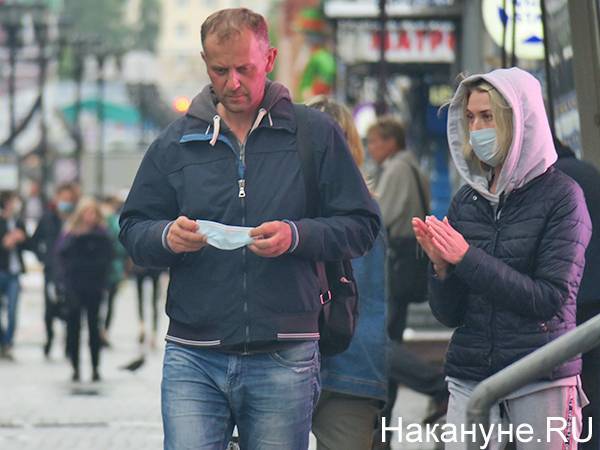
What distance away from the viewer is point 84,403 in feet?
46.8

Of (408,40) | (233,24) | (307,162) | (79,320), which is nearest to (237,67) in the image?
(233,24)

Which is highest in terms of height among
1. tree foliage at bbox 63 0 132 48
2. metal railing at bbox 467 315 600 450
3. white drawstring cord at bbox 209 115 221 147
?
tree foliage at bbox 63 0 132 48

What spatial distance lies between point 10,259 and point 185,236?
15832mm

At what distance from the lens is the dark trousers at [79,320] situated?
1678 centimetres

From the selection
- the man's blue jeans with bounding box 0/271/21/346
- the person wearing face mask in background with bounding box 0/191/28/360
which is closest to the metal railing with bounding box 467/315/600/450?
the person wearing face mask in background with bounding box 0/191/28/360

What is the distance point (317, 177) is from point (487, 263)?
22.7 inches

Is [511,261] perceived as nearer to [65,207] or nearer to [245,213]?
[245,213]

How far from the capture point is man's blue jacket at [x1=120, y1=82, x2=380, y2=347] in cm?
498

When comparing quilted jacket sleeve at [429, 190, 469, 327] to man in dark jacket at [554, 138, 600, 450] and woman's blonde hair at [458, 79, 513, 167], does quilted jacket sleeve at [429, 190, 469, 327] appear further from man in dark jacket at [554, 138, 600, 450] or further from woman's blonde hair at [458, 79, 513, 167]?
man in dark jacket at [554, 138, 600, 450]

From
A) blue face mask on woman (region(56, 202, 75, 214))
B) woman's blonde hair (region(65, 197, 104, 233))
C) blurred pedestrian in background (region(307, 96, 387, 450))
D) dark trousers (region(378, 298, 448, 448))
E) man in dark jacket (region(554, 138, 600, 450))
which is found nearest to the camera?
man in dark jacket (region(554, 138, 600, 450))

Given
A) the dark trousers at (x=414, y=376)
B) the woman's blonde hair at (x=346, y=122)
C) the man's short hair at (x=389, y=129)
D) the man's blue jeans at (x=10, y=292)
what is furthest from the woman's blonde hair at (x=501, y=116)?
the man's blue jeans at (x=10, y=292)

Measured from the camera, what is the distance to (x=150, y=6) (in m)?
161

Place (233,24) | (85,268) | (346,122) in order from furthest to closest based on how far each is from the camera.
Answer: (85,268) → (346,122) → (233,24)

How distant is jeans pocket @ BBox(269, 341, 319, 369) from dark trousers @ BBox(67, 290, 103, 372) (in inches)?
465
